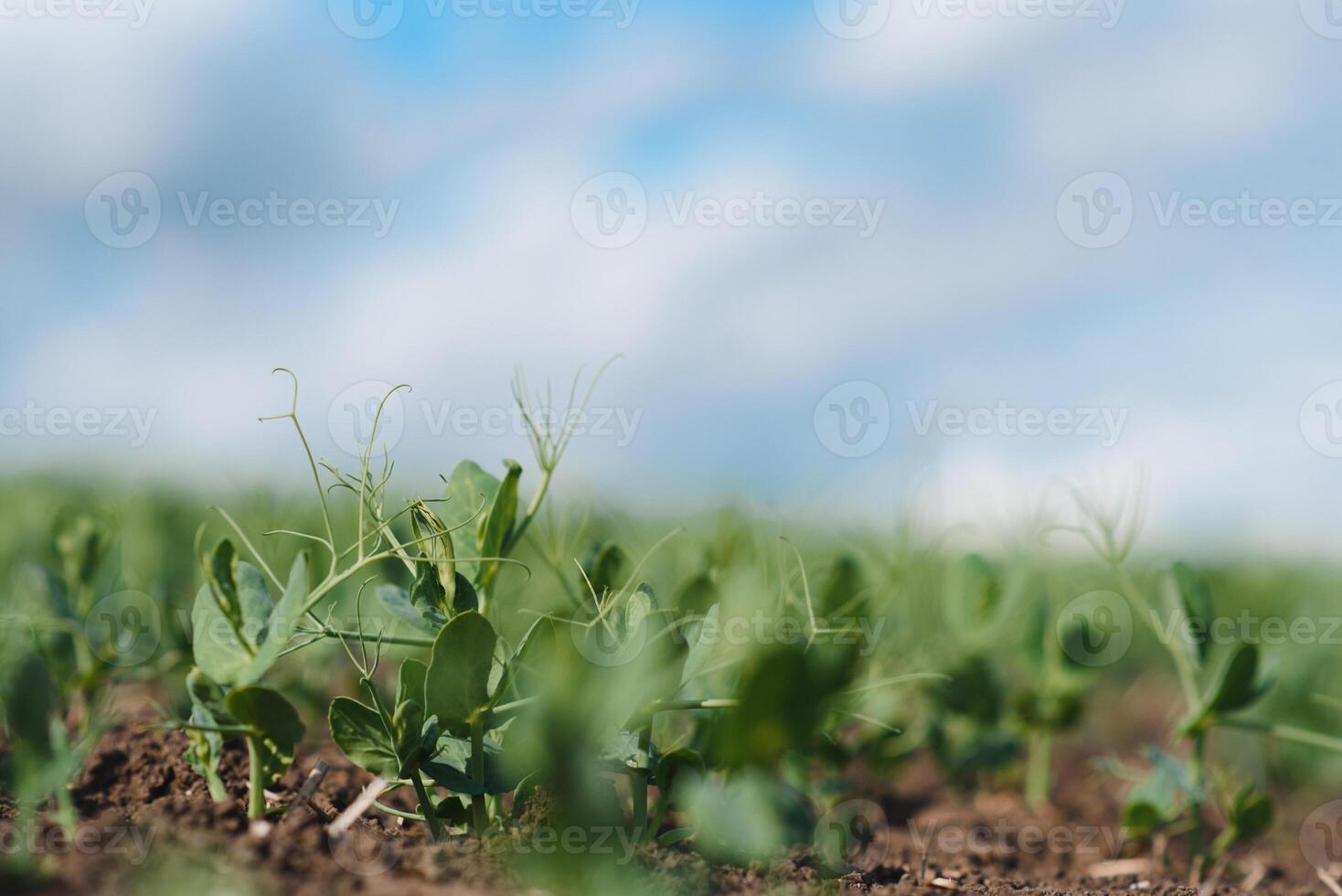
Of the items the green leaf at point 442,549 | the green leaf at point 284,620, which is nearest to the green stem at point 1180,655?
the green leaf at point 442,549

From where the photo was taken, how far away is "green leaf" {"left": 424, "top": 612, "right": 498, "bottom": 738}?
0.97 m

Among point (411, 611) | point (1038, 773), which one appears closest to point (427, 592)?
point (411, 611)

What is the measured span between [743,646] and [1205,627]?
0.89 m

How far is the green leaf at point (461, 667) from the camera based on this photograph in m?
→ 0.97

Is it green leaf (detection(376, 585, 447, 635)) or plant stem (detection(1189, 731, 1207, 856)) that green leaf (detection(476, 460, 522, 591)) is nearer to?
green leaf (detection(376, 585, 447, 635))

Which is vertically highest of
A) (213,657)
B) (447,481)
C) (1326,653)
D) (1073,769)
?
(447,481)

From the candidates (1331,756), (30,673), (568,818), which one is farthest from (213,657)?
(1331,756)

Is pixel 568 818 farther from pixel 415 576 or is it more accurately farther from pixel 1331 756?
pixel 1331 756

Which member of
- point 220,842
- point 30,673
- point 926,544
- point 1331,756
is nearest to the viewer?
point 220,842

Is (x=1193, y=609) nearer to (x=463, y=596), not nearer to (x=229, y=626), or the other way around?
(x=463, y=596)

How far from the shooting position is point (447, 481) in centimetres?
121

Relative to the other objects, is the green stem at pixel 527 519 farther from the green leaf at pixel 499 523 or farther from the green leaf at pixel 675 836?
the green leaf at pixel 675 836

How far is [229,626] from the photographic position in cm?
109

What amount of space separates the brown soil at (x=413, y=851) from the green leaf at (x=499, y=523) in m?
0.29
